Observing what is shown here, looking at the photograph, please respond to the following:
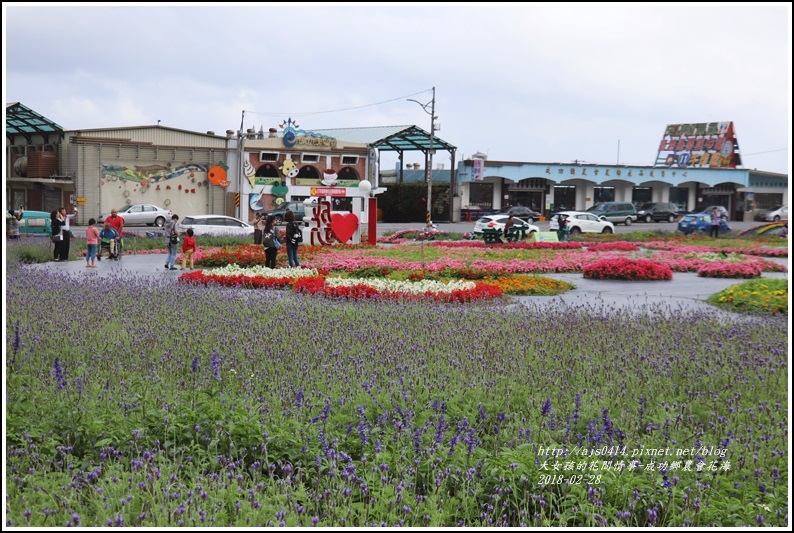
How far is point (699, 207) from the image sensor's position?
77562 millimetres

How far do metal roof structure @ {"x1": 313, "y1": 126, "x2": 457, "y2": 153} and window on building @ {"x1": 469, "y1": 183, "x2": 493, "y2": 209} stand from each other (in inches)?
224

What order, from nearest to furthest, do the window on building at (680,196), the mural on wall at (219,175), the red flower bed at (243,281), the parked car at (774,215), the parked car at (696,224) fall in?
1. the red flower bed at (243,281)
2. the parked car at (696,224)
3. the mural on wall at (219,175)
4. the parked car at (774,215)
5. the window on building at (680,196)

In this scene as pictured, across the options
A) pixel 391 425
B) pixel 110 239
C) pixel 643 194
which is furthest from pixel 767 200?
pixel 391 425

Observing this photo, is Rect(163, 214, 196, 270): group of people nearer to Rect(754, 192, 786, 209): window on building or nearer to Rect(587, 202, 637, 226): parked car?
Rect(587, 202, 637, 226): parked car

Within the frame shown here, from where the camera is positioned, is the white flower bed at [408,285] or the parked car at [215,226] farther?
the parked car at [215,226]

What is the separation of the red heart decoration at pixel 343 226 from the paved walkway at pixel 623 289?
786 cm

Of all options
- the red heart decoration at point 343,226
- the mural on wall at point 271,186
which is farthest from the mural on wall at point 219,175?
the red heart decoration at point 343,226

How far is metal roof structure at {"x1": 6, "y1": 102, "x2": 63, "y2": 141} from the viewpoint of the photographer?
51.2 metres

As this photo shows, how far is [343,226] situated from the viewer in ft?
101

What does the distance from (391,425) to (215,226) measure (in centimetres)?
3406

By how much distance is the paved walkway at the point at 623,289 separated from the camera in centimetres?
1470

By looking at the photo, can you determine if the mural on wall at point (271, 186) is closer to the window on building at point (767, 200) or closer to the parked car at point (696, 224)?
the parked car at point (696, 224)

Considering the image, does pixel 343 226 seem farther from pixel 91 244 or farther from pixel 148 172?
pixel 148 172

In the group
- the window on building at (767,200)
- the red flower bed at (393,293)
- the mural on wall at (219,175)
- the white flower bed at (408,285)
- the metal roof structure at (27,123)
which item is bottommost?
the red flower bed at (393,293)
